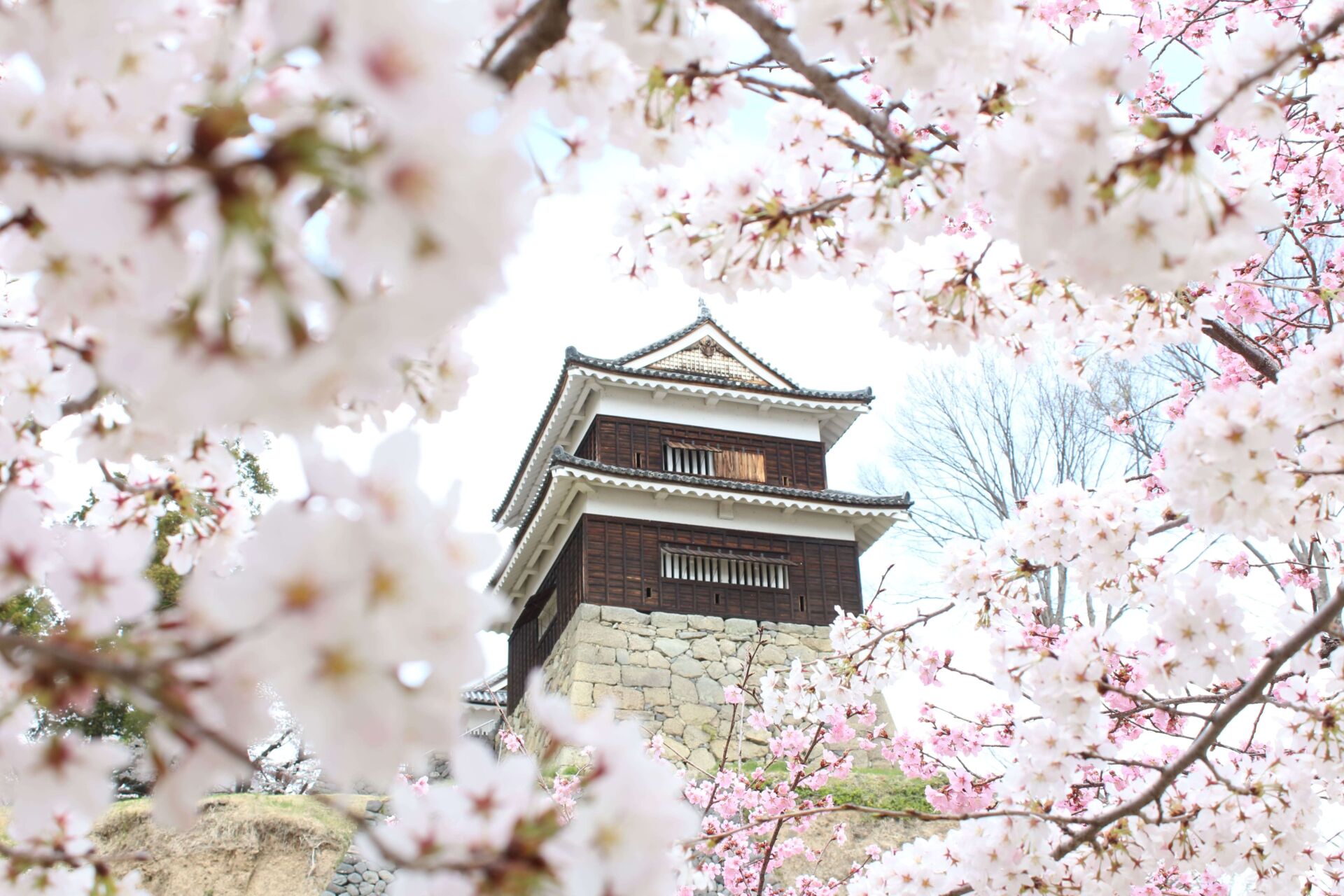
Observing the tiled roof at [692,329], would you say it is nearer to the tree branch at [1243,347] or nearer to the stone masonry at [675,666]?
the stone masonry at [675,666]

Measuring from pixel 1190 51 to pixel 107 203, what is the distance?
170 inches

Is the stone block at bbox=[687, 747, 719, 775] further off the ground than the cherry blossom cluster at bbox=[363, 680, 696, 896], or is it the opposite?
the stone block at bbox=[687, 747, 719, 775]

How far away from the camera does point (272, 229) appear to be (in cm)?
63

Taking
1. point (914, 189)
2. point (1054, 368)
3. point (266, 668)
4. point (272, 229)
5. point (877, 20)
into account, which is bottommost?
point (266, 668)

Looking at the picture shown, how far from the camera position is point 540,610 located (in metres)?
15.9

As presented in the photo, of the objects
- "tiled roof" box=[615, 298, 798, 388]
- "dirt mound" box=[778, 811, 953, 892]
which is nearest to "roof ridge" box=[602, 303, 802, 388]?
"tiled roof" box=[615, 298, 798, 388]

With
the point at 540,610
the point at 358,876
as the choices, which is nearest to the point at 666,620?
the point at 540,610

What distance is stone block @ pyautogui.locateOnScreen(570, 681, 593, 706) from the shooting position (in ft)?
39.9

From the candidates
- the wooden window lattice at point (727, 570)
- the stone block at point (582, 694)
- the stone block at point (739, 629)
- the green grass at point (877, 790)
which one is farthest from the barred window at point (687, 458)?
the green grass at point (877, 790)

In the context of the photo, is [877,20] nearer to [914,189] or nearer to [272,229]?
[914,189]

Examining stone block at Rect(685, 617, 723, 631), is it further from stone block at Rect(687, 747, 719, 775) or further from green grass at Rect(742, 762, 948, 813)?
green grass at Rect(742, 762, 948, 813)

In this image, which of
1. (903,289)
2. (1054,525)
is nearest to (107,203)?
(903,289)

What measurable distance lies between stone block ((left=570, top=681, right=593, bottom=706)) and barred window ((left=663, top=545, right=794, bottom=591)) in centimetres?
205

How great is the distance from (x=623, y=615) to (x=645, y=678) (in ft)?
3.13
